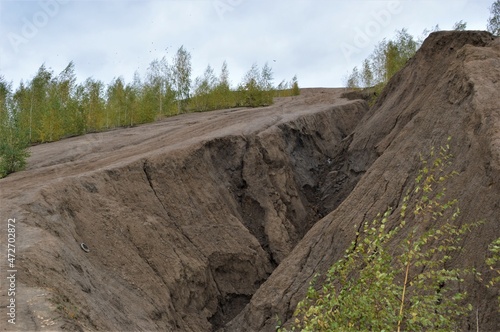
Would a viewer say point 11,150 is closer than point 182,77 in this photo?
Yes

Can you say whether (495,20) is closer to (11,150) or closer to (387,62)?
(387,62)

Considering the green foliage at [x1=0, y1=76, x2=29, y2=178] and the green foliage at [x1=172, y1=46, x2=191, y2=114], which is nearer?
the green foliage at [x1=0, y1=76, x2=29, y2=178]

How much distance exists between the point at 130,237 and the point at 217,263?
3.39 metres

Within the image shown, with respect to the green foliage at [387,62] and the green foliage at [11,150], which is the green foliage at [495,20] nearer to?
the green foliage at [387,62]

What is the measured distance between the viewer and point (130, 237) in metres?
17.7

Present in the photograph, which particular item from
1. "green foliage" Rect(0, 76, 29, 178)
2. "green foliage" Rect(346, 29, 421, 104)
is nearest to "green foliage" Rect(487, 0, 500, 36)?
"green foliage" Rect(346, 29, 421, 104)

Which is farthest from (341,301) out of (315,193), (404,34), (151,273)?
(404,34)

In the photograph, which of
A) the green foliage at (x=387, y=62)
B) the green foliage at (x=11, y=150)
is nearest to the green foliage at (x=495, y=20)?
the green foliage at (x=387, y=62)

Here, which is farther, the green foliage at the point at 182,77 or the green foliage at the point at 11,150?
the green foliage at the point at 182,77

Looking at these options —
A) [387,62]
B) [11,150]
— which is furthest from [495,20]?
[11,150]

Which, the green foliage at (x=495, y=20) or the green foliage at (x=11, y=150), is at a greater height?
the green foliage at (x=495, y=20)

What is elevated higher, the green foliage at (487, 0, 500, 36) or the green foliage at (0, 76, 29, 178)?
the green foliage at (487, 0, 500, 36)

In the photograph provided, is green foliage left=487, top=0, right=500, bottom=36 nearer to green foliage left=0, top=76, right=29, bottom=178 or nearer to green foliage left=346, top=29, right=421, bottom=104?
green foliage left=346, top=29, right=421, bottom=104

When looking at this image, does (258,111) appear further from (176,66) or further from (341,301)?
(341,301)
